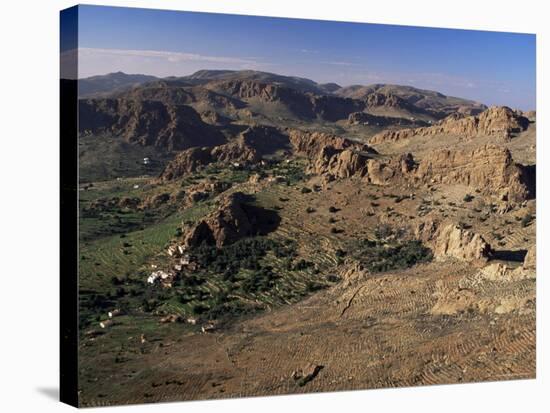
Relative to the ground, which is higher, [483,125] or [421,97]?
[421,97]

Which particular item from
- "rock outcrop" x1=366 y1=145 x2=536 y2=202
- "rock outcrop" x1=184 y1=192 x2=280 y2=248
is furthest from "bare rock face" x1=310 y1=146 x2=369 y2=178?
"rock outcrop" x1=184 y1=192 x2=280 y2=248

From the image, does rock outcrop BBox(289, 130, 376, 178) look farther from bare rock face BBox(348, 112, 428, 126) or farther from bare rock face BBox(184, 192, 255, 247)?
bare rock face BBox(184, 192, 255, 247)

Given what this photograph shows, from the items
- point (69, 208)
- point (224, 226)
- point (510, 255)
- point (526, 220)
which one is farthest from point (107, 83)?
point (526, 220)

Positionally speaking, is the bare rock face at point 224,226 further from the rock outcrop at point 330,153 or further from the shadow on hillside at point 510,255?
the shadow on hillside at point 510,255

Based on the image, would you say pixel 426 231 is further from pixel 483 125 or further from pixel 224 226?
pixel 224 226

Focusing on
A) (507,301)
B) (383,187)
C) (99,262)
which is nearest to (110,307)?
(99,262)

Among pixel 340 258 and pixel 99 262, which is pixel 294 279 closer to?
pixel 340 258

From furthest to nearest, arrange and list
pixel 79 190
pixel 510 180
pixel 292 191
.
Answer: pixel 510 180, pixel 292 191, pixel 79 190
